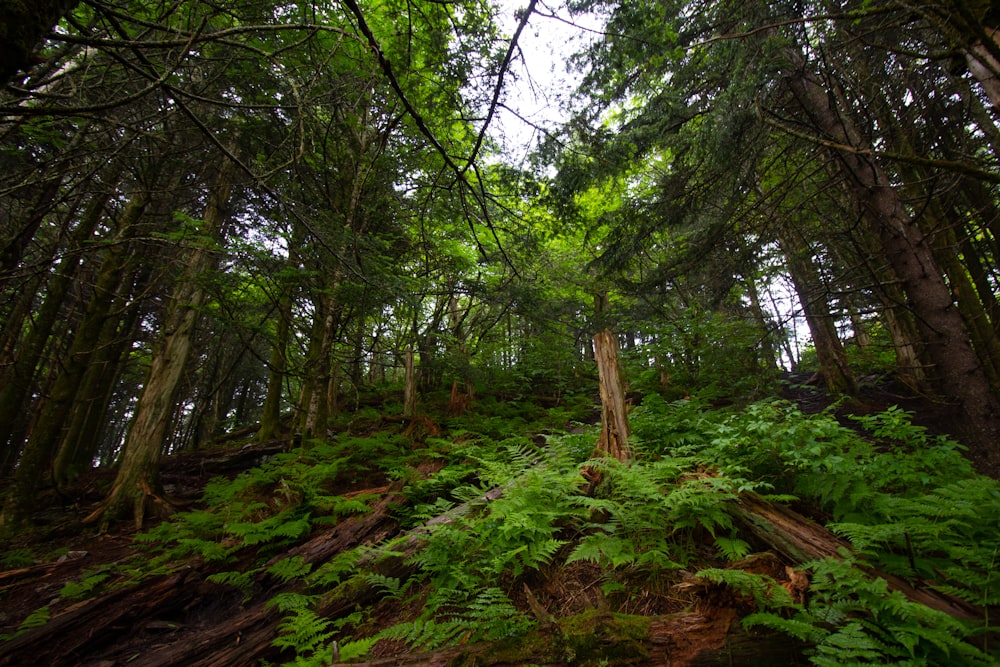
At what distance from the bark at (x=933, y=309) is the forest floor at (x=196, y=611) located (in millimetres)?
2283

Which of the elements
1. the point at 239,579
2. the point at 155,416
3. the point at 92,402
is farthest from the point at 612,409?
the point at 92,402

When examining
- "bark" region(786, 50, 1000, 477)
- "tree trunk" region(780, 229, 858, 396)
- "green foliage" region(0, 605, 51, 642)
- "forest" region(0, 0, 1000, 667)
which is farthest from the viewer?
"tree trunk" region(780, 229, 858, 396)

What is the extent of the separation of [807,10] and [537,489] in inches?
292

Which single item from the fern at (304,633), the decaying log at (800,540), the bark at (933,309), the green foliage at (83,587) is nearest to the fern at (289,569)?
the fern at (304,633)

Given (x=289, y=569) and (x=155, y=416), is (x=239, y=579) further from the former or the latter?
(x=155, y=416)

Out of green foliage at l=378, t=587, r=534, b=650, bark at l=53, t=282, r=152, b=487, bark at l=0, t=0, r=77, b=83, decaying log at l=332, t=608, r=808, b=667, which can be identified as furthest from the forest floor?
bark at l=0, t=0, r=77, b=83

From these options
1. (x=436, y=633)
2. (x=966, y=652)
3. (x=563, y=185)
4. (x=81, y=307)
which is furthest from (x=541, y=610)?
(x=81, y=307)

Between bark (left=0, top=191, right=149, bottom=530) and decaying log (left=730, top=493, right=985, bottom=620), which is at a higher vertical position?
bark (left=0, top=191, right=149, bottom=530)

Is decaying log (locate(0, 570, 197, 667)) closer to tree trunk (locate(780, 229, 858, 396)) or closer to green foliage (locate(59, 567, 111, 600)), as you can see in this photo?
green foliage (locate(59, 567, 111, 600))

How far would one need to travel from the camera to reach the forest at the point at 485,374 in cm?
219

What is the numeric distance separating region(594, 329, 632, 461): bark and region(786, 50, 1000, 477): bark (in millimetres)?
3299

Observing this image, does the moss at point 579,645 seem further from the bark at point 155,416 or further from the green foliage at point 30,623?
the bark at point 155,416

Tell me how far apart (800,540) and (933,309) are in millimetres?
4209

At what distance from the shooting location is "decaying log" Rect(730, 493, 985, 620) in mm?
2027
